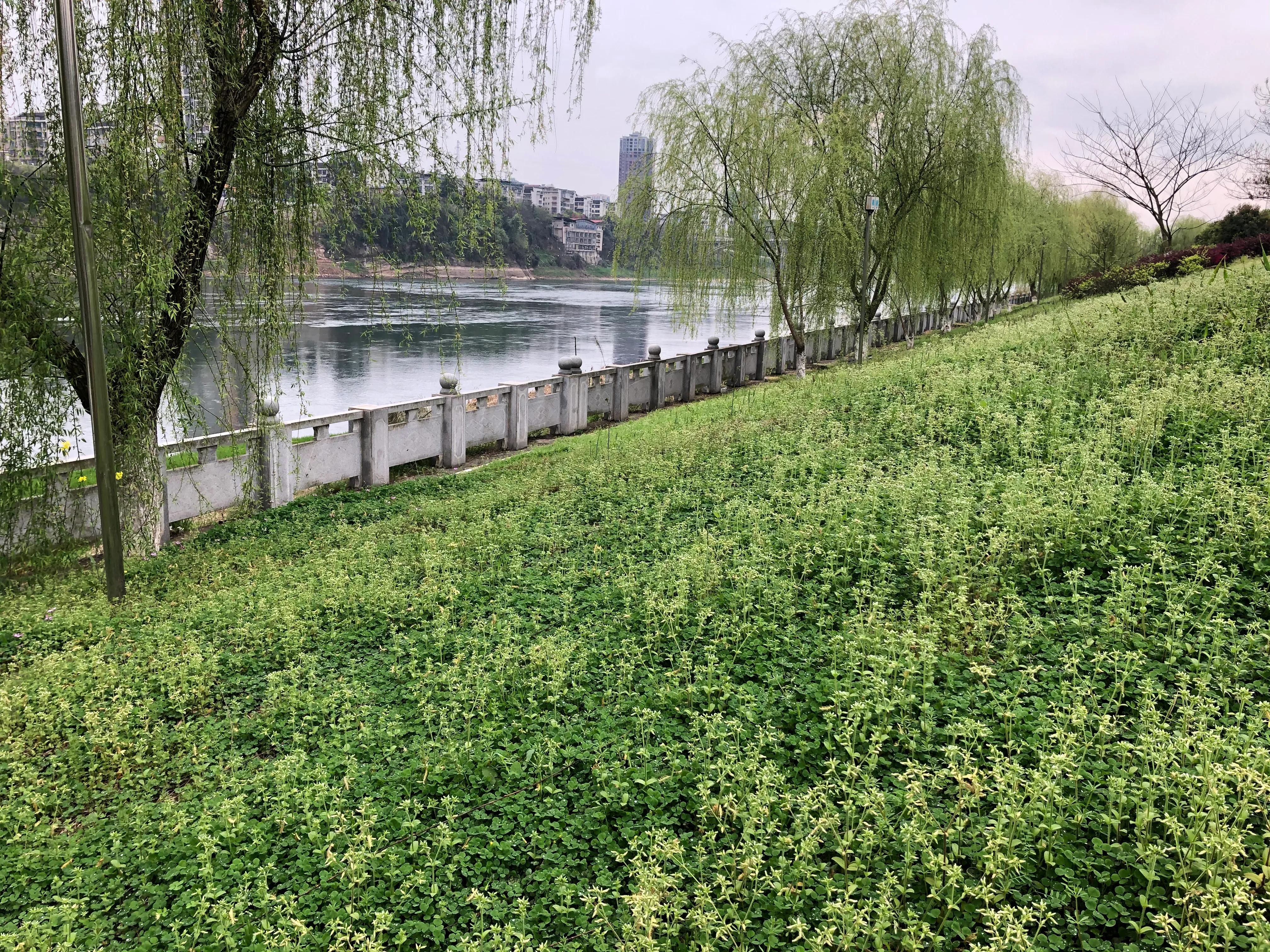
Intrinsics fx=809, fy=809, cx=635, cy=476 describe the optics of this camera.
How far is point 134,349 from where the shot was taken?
20.7 ft

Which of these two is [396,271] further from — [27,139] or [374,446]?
[374,446]

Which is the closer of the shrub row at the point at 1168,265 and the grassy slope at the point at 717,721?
the grassy slope at the point at 717,721

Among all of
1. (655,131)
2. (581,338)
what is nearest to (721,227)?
(655,131)

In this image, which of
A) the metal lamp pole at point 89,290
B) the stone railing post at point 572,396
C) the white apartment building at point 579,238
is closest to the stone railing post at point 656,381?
the stone railing post at point 572,396

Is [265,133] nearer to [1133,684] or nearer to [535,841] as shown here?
[535,841]

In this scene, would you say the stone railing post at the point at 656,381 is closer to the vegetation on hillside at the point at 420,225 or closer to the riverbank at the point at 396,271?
the riverbank at the point at 396,271

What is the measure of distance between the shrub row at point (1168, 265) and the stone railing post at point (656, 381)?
8595 millimetres

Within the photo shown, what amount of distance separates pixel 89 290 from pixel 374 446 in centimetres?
510

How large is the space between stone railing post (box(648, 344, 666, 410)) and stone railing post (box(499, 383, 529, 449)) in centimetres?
422

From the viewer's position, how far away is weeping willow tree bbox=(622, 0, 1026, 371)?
1606 cm

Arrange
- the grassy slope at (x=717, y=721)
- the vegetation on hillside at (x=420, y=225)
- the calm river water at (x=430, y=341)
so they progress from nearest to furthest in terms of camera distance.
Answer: the grassy slope at (x=717, y=721), the vegetation on hillside at (x=420, y=225), the calm river water at (x=430, y=341)

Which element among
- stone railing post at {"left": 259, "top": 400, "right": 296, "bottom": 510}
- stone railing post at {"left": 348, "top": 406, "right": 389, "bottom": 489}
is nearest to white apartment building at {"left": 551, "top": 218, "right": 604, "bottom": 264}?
stone railing post at {"left": 348, "top": 406, "right": 389, "bottom": 489}

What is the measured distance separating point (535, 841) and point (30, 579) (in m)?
6.05

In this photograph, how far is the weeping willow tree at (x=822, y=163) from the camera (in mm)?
16062
